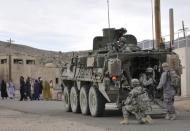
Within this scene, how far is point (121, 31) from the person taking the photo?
24.1m

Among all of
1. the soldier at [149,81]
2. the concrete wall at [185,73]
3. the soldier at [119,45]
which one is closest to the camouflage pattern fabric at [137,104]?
the soldier at [149,81]

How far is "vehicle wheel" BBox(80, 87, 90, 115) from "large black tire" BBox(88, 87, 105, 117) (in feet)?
2.60

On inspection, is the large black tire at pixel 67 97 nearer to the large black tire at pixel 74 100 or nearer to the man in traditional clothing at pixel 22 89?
the large black tire at pixel 74 100

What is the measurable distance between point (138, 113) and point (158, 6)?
52.3 ft

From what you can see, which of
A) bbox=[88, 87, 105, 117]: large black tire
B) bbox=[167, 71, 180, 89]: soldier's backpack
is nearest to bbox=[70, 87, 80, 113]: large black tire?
bbox=[88, 87, 105, 117]: large black tire

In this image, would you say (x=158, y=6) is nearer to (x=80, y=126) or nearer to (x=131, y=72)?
(x=131, y=72)

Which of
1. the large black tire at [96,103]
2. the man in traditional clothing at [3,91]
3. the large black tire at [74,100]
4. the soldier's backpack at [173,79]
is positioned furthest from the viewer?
the man in traditional clothing at [3,91]

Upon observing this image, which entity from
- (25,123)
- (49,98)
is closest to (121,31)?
(25,123)

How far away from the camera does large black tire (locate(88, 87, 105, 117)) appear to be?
20.5 meters

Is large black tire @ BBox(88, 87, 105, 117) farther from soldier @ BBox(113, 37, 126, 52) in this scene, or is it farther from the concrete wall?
the concrete wall

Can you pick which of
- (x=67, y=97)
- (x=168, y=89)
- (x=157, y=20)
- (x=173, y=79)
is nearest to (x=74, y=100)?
(x=67, y=97)

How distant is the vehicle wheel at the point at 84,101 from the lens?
21.8 meters

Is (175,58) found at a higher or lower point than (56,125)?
higher

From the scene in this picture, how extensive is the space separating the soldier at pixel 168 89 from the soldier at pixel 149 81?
993mm
